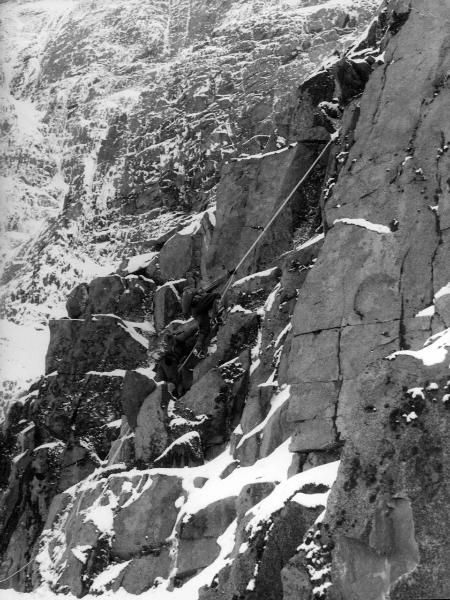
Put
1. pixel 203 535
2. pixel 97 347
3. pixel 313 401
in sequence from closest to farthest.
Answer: pixel 313 401 < pixel 203 535 < pixel 97 347

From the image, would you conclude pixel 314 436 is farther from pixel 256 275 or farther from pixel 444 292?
pixel 256 275

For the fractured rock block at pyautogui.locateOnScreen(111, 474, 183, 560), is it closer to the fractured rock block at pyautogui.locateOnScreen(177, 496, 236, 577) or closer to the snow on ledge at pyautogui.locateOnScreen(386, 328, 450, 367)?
the fractured rock block at pyautogui.locateOnScreen(177, 496, 236, 577)

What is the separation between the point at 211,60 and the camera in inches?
2813

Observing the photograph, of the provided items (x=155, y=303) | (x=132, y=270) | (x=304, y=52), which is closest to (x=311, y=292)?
(x=155, y=303)

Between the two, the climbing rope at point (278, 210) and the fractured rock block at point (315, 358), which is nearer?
the fractured rock block at point (315, 358)

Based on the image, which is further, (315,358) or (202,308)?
(202,308)

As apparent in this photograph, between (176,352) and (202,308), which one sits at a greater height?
(202,308)

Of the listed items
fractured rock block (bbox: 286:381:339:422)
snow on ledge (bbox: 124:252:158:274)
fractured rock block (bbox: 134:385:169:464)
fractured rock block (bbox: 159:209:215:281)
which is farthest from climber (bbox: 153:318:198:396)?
snow on ledge (bbox: 124:252:158:274)

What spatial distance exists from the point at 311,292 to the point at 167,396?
746 cm

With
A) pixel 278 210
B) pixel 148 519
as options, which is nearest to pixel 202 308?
pixel 278 210

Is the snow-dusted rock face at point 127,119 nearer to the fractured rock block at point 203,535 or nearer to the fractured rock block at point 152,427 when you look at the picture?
the fractured rock block at point 152,427

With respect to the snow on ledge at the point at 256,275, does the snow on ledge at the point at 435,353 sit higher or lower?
higher

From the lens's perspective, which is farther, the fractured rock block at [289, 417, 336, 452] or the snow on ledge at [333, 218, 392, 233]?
the snow on ledge at [333, 218, 392, 233]

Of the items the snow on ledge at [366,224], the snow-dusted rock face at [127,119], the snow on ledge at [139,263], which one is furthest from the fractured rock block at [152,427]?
the snow on ledge at [139,263]
